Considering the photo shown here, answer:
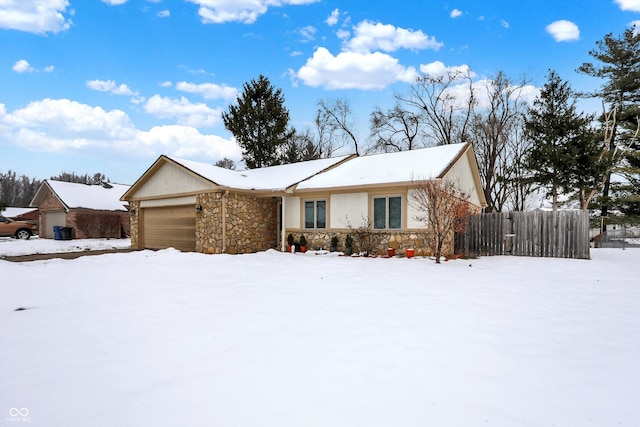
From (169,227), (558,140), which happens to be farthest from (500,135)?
(169,227)

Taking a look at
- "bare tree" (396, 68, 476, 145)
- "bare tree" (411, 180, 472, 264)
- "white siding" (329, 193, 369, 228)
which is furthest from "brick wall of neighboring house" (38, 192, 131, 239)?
"bare tree" (396, 68, 476, 145)

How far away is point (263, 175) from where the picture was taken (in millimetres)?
16984

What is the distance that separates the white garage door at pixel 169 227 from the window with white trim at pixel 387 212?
7788mm

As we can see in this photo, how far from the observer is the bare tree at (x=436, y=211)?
10566 mm

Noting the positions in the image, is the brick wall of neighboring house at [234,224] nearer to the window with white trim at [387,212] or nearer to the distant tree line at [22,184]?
the window with white trim at [387,212]

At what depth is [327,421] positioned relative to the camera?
2203 millimetres

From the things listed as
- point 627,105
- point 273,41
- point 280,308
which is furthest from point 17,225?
point 627,105

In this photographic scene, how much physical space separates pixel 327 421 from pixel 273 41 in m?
18.4

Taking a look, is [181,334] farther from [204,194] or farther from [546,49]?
[546,49]

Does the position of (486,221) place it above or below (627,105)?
below

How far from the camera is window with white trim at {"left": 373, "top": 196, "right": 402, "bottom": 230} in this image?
471 inches

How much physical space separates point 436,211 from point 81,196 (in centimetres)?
2478

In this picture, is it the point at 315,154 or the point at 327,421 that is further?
the point at 315,154

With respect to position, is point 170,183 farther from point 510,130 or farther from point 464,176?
point 510,130
